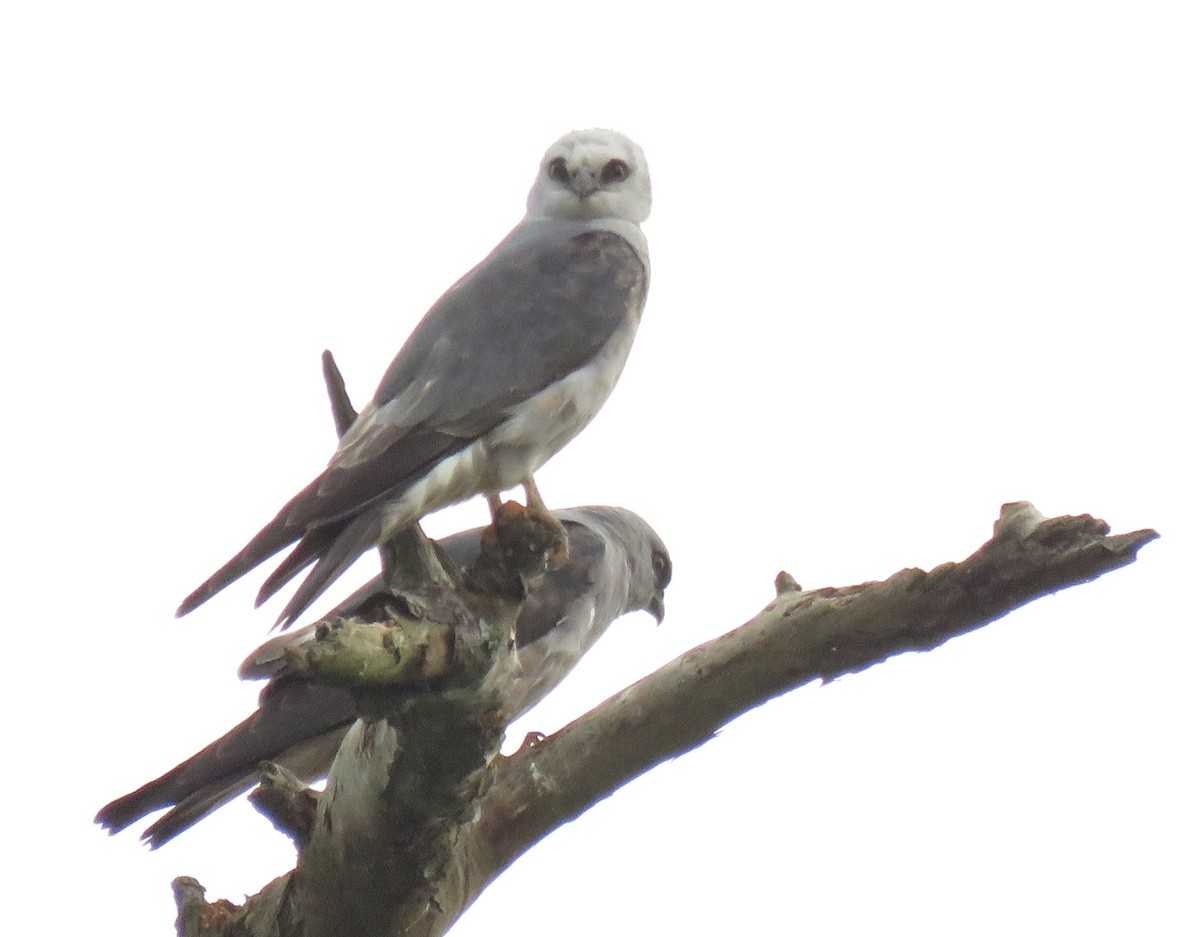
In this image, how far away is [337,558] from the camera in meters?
4.44

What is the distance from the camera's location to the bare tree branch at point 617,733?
11.9ft

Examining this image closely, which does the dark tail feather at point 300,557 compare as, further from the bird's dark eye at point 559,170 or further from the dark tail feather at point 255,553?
the bird's dark eye at point 559,170

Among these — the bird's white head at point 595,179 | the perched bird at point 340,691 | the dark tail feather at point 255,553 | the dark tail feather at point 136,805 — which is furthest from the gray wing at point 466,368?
the dark tail feather at point 136,805

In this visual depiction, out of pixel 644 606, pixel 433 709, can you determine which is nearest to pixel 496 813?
pixel 433 709

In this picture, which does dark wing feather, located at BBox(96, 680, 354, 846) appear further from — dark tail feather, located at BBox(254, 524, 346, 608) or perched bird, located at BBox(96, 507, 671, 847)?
dark tail feather, located at BBox(254, 524, 346, 608)

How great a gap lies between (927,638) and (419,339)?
2449mm

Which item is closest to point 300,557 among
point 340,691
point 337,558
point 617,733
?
point 337,558

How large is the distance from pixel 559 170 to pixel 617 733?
3.08m

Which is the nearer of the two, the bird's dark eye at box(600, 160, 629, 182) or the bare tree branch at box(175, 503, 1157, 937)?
the bare tree branch at box(175, 503, 1157, 937)

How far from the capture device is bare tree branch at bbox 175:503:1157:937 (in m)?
3.64

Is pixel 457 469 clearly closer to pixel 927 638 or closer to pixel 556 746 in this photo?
pixel 556 746

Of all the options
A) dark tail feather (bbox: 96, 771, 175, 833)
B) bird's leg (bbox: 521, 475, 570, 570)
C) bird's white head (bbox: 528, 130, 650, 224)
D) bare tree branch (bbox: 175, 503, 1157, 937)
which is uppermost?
bird's white head (bbox: 528, 130, 650, 224)

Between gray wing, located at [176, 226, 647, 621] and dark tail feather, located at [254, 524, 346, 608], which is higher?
gray wing, located at [176, 226, 647, 621]

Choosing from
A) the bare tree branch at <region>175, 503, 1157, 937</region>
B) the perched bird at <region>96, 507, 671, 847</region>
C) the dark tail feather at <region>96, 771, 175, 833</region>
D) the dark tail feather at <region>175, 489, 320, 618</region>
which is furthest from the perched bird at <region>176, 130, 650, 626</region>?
the dark tail feather at <region>96, 771, 175, 833</region>
